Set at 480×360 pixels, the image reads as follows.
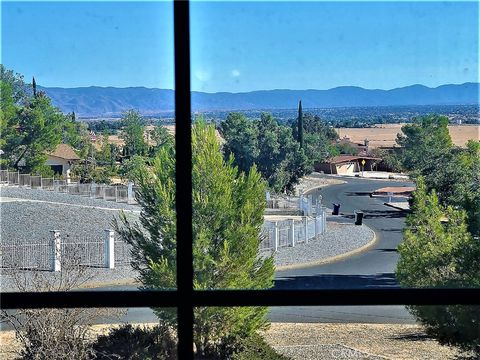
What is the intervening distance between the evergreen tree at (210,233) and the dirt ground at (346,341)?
23 cm

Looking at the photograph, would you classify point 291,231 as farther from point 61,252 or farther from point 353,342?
point 61,252

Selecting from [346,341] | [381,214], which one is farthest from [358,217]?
[346,341]

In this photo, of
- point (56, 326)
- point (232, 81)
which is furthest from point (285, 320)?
point (232, 81)

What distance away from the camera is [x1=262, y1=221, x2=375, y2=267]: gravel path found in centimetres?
270

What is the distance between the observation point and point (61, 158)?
252 centimetres

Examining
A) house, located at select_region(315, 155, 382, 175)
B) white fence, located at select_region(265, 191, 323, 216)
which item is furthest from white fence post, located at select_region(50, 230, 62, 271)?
house, located at select_region(315, 155, 382, 175)

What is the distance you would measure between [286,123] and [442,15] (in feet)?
1.86

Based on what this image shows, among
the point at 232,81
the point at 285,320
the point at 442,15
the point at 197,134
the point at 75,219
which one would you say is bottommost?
the point at 285,320

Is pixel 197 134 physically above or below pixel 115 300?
above

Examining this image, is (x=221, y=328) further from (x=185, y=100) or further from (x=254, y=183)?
(x=185, y=100)

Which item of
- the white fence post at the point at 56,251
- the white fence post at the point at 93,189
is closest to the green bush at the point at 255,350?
the white fence post at the point at 93,189

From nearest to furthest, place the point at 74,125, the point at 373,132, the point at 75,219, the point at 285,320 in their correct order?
the point at 373,132
the point at 74,125
the point at 285,320
the point at 75,219

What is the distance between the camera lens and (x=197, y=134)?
2.38 m

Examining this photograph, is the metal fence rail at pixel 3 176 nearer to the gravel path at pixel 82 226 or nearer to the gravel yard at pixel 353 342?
the gravel path at pixel 82 226
